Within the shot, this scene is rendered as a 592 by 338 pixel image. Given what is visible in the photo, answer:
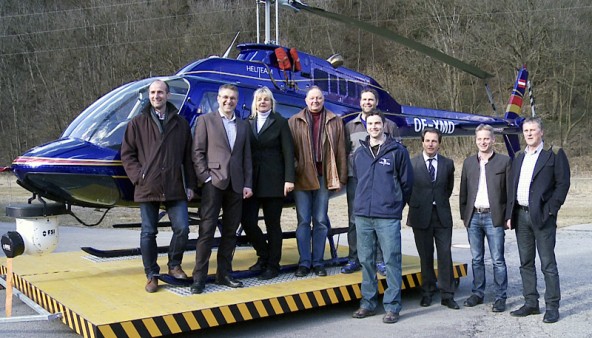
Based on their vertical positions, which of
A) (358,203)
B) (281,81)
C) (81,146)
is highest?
(281,81)

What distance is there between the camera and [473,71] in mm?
8750

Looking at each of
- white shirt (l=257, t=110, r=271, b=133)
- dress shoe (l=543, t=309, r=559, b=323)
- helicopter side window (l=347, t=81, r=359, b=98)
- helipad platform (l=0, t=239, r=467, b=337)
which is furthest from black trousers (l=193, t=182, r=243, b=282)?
helicopter side window (l=347, t=81, r=359, b=98)

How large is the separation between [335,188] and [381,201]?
67 cm

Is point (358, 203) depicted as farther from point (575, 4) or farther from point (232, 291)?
point (575, 4)

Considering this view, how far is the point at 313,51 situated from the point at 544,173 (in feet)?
95.4

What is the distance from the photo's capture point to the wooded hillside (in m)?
26.5

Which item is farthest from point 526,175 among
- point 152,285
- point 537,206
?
point 152,285

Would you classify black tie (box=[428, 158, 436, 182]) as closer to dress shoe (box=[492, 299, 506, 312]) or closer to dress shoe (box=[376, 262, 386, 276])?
dress shoe (box=[376, 262, 386, 276])

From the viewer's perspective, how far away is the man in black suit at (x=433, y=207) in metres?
5.27

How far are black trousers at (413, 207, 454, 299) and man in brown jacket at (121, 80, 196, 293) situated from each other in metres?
2.30

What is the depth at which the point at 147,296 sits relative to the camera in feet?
15.1

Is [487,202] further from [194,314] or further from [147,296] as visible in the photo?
[147,296]

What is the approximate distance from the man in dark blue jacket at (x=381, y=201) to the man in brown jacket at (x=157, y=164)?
148cm

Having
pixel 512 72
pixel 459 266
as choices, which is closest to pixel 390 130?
pixel 459 266
